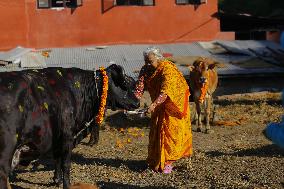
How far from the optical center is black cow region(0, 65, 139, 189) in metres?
5.63

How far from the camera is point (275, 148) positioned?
9.51m

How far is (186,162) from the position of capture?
334 inches

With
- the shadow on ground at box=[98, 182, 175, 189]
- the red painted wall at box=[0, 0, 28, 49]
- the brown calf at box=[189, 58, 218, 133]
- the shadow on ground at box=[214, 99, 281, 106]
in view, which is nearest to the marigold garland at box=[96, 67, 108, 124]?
the shadow on ground at box=[98, 182, 175, 189]

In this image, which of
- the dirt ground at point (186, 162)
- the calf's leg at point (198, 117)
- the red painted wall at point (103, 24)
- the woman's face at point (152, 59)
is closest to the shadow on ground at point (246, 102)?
the dirt ground at point (186, 162)

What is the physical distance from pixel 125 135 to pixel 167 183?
3.62m

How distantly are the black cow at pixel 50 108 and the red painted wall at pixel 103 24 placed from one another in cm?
1049

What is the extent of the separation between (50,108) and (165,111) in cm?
232

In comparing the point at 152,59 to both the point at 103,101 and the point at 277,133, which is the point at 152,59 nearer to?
the point at 103,101

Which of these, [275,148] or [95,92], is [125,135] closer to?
[275,148]

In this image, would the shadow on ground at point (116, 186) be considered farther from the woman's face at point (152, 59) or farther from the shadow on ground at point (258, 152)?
the shadow on ground at point (258, 152)

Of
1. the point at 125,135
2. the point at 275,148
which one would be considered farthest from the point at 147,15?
the point at 275,148

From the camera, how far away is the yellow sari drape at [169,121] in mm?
7769

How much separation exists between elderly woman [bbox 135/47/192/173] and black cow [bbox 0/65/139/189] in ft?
1.46

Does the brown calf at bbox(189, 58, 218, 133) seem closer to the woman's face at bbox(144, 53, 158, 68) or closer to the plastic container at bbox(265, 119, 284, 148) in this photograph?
the woman's face at bbox(144, 53, 158, 68)
